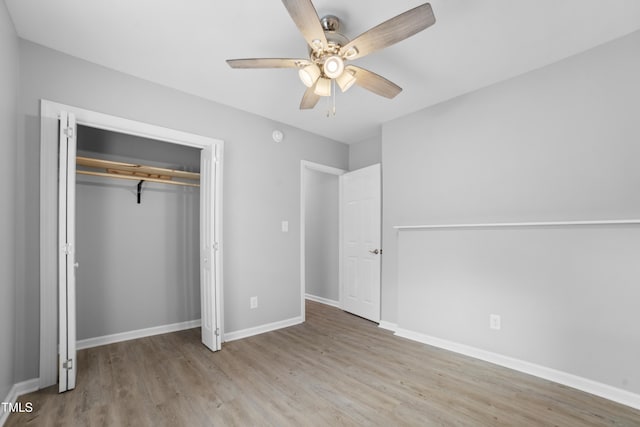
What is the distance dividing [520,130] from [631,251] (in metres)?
1.22

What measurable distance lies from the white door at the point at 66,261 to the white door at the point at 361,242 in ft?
10.1

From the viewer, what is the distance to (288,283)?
3.75 meters

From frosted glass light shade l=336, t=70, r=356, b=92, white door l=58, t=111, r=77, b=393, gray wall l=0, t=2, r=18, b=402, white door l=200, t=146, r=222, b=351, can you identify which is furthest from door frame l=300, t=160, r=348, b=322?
gray wall l=0, t=2, r=18, b=402

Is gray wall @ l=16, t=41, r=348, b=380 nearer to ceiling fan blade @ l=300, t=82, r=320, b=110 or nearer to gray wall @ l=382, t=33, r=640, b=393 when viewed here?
ceiling fan blade @ l=300, t=82, r=320, b=110

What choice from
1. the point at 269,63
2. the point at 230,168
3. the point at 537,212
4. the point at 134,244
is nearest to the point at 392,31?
the point at 269,63

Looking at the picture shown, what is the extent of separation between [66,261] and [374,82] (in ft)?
8.57

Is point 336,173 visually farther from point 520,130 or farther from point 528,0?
point 528,0

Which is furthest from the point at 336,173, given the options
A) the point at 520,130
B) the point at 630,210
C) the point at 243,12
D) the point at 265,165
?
the point at 630,210

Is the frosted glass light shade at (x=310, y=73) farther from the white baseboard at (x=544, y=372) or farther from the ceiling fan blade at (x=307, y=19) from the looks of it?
the white baseboard at (x=544, y=372)

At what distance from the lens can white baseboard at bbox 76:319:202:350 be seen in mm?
2981

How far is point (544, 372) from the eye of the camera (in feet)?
7.82

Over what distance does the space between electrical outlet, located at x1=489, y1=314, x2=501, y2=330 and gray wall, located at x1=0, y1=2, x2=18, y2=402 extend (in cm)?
364

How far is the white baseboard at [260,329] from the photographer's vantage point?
3.22 metres

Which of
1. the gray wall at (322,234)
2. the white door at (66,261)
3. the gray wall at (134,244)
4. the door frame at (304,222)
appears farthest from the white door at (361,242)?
the white door at (66,261)
